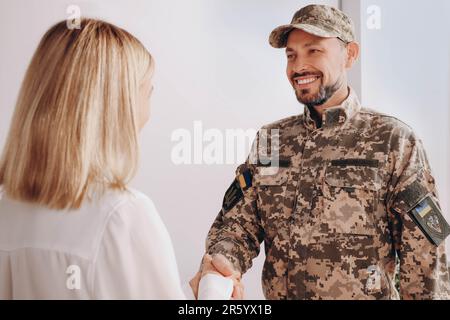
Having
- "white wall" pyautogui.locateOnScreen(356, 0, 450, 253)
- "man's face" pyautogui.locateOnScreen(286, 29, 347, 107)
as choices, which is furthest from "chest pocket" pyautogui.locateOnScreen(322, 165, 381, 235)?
"white wall" pyautogui.locateOnScreen(356, 0, 450, 253)

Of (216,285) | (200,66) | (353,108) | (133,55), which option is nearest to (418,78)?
(353,108)

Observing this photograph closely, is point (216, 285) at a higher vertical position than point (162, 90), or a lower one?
lower

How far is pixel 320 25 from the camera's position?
1477 mm

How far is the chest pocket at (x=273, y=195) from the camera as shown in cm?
149

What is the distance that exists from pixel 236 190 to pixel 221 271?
29 cm

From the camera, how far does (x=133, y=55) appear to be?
1.02 metres

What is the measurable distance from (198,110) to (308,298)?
2.26 feet

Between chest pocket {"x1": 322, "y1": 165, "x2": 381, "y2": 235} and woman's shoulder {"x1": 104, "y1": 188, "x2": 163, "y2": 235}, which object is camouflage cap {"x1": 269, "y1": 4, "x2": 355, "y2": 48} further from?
woman's shoulder {"x1": 104, "y1": 188, "x2": 163, "y2": 235}

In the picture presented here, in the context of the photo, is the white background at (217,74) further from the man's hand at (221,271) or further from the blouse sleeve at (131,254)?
the blouse sleeve at (131,254)

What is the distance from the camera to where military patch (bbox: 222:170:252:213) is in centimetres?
154

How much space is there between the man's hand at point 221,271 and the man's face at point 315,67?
1.78 feet

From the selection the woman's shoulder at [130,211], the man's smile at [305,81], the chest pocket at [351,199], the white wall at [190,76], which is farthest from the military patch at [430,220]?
the woman's shoulder at [130,211]
